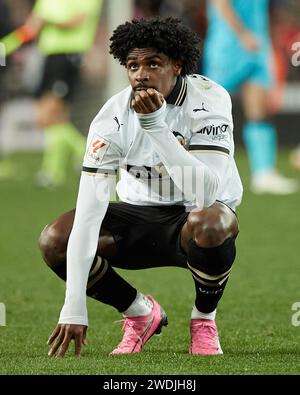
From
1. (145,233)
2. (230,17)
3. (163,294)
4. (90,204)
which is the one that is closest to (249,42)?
(230,17)

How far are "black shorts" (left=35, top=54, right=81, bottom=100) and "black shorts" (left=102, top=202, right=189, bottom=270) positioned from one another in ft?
21.1

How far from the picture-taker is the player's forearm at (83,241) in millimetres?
4410

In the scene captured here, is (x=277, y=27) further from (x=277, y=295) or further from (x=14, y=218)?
(x=277, y=295)

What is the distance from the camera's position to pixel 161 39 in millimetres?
4488

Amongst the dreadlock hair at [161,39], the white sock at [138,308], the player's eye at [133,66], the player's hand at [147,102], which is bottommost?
Answer: the white sock at [138,308]

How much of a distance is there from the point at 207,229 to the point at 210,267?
0.15m

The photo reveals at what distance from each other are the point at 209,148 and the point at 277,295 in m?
1.67

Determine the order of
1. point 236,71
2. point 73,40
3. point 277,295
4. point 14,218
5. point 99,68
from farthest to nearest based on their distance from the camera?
point 99,68 < point 73,40 < point 236,71 < point 14,218 < point 277,295

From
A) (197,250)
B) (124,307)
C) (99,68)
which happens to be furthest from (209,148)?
(99,68)

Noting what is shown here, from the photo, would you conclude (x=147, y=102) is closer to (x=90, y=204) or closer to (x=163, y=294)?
(x=90, y=204)

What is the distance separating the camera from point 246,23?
10422 millimetres

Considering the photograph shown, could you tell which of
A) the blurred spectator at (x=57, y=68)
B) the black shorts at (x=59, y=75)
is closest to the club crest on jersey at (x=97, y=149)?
the blurred spectator at (x=57, y=68)

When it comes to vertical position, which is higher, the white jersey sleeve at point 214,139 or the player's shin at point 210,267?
the white jersey sleeve at point 214,139

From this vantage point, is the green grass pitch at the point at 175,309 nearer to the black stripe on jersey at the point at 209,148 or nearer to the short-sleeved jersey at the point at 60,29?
the black stripe on jersey at the point at 209,148
